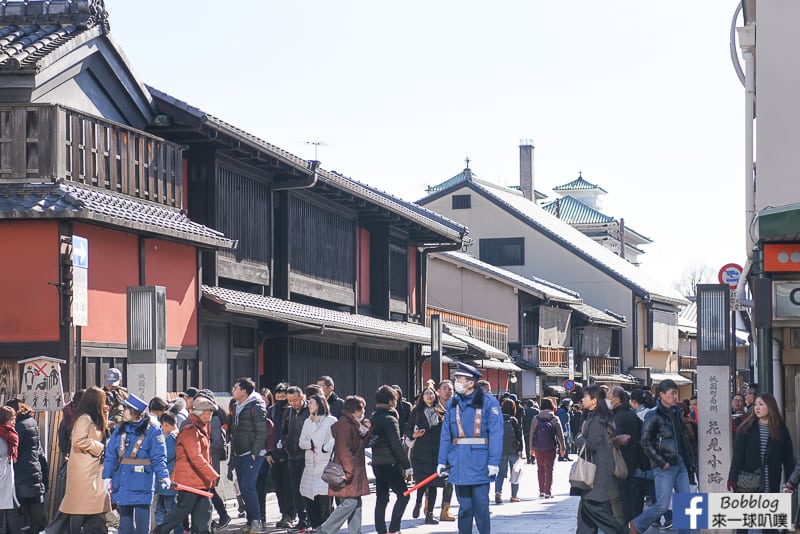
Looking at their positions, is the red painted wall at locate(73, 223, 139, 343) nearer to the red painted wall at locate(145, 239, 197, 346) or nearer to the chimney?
the red painted wall at locate(145, 239, 197, 346)

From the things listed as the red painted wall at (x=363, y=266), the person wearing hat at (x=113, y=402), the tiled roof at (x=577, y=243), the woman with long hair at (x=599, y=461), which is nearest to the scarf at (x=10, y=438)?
the person wearing hat at (x=113, y=402)

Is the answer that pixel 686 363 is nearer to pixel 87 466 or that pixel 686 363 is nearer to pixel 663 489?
pixel 663 489

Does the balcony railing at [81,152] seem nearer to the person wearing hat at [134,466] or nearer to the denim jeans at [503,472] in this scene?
the person wearing hat at [134,466]

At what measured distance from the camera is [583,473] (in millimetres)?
13289

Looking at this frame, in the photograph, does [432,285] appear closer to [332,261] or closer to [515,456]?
[332,261]

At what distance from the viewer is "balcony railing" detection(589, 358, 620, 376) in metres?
62.6

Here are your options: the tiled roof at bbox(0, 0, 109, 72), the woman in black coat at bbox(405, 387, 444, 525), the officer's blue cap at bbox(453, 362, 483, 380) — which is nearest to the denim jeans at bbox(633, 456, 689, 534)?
the officer's blue cap at bbox(453, 362, 483, 380)

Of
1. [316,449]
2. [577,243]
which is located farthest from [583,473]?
[577,243]

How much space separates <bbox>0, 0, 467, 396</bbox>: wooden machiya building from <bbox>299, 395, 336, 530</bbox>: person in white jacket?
259 cm

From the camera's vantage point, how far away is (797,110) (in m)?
17.0

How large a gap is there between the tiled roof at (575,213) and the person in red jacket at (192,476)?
82.4 meters

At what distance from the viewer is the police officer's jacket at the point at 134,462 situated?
13.0 metres

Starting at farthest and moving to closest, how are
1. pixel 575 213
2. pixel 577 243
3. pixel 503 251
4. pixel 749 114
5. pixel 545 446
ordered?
pixel 575 213 → pixel 577 243 → pixel 503 251 → pixel 545 446 → pixel 749 114

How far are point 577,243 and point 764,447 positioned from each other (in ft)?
184
